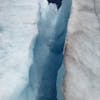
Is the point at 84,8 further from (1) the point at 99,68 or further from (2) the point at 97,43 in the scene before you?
(1) the point at 99,68

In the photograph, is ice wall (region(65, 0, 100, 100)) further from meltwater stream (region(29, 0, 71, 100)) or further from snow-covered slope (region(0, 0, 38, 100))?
snow-covered slope (region(0, 0, 38, 100))

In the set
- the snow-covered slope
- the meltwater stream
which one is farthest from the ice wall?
the snow-covered slope

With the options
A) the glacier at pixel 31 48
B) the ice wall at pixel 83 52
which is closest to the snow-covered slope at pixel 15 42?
the glacier at pixel 31 48

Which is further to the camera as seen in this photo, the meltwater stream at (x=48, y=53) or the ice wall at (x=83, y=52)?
the meltwater stream at (x=48, y=53)

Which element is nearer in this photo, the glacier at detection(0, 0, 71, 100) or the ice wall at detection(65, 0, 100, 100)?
the ice wall at detection(65, 0, 100, 100)

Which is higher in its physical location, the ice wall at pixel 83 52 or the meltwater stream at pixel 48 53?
the ice wall at pixel 83 52

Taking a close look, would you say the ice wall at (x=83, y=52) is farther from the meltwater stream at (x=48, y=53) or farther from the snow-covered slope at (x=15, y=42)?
the snow-covered slope at (x=15, y=42)

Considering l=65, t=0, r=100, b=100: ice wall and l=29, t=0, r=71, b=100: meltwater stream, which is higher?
l=65, t=0, r=100, b=100: ice wall

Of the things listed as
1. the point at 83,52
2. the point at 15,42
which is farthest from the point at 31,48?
the point at 83,52
